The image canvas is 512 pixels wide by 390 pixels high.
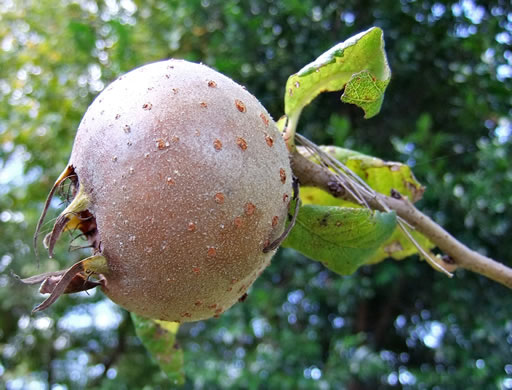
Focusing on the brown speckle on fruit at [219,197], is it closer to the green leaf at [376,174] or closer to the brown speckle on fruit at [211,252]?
the brown speckle on fruit at [211,252]

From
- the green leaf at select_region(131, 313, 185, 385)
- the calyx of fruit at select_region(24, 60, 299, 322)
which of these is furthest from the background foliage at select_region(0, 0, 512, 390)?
the calyx of fruit at select_region(24, 60, 299, 322)

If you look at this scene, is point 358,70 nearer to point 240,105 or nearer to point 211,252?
point 240,105

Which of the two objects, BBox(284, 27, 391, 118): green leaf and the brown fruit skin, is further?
BBox(284, 27, 391, 118): green leaf

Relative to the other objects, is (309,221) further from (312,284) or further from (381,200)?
(312,284)

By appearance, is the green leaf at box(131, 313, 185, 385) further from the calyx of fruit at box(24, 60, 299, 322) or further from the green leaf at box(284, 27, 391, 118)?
the green leaf at box(284, 27, 391, 118)

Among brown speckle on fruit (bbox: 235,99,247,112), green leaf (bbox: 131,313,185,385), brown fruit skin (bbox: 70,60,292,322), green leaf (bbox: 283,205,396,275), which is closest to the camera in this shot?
brown fruit skin (bbox: 70,60,292,322)

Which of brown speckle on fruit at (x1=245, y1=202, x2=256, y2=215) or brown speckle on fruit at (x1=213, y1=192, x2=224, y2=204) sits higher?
brown speckle on fruit at (x1=213, y1=192, x2=224, y2=204)

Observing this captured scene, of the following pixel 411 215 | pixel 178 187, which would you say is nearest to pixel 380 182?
pixel 411 215

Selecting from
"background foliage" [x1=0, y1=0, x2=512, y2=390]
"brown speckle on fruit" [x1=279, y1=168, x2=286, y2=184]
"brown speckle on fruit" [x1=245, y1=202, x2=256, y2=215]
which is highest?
"brown speckle on fruit" [x1=245, y1=202, x2=256, y2=215]
